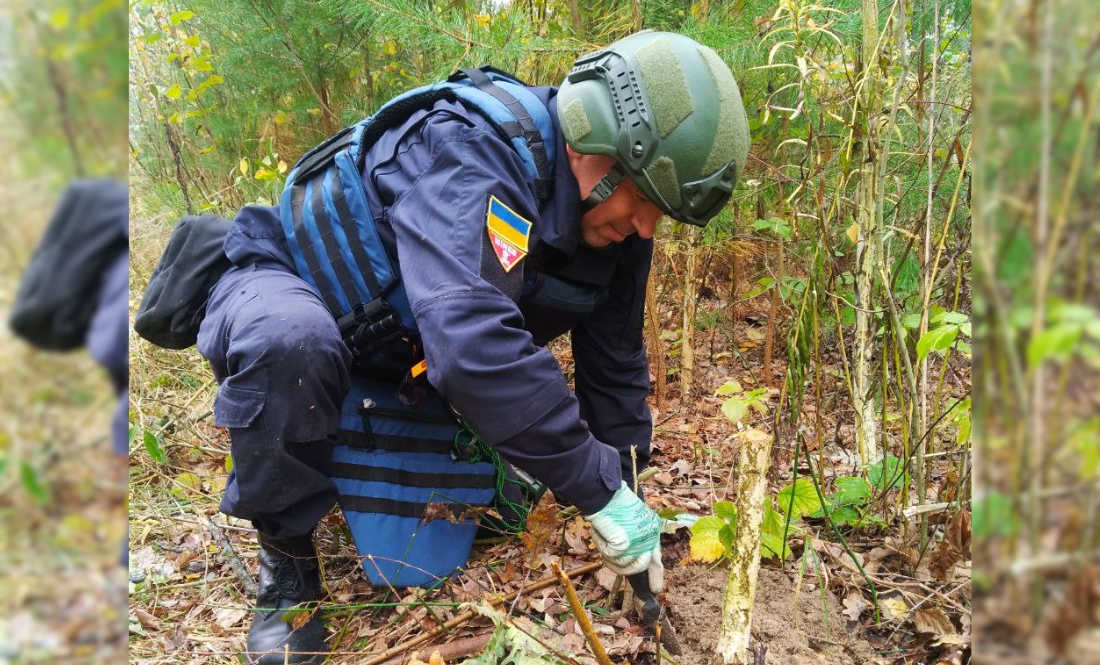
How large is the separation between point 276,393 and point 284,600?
70 cm

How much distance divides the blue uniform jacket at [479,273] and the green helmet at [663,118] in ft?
0.58

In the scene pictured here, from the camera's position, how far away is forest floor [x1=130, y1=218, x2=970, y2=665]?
1926mm

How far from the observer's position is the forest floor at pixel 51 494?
499 millimetres

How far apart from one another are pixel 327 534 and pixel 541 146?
64.2 inches

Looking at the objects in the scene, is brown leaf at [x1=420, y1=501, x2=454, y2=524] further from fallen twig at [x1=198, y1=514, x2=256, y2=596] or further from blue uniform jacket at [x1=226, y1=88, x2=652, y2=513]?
fallen twig at [x1=198, y1=514, x2=256, y2=596]

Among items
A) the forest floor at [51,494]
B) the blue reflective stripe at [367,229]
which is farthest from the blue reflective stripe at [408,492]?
the forest floor at [51,494]

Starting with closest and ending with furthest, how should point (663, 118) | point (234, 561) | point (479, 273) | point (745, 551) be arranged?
point (745, 551) → point (479, 273) → point (663, 118) → point (234, 561)

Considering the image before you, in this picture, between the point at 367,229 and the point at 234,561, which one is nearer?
the point at 367,229

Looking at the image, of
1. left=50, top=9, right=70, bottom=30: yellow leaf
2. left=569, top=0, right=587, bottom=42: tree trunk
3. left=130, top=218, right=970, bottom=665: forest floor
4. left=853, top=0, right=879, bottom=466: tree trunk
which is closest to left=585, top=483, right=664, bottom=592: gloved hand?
left=130, top=218, right=970, bottom=665: forest floor

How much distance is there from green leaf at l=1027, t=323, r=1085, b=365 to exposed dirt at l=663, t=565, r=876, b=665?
152 centimetres

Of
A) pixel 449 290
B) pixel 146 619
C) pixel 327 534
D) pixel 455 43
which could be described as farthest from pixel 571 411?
pixel 455 43

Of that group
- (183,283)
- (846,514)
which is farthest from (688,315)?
(183,283)

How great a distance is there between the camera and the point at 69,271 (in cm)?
52

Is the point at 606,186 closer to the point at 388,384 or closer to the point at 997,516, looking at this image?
the point at 388,384
